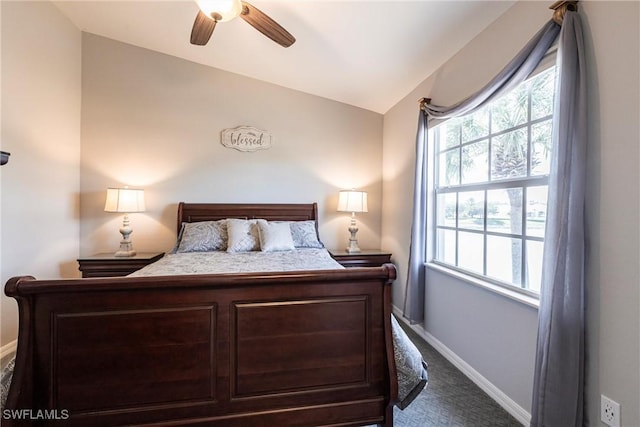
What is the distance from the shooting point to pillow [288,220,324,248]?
3266 mm

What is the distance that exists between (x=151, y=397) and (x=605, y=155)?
2.32m

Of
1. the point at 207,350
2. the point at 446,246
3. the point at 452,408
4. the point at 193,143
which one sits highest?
the point at 193,143

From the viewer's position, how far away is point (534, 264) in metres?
1.71

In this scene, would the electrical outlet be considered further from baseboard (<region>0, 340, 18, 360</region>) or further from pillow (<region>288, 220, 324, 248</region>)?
baseboard (<region>0, 340, 18, 360</region>)

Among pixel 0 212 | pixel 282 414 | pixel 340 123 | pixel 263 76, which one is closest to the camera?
pixel 282 414

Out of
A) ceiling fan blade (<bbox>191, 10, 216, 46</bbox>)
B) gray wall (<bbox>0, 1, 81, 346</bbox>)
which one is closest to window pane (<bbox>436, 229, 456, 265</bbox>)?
ceiling fan blade (<bbox>191, 10, 216, 46</bbox>)

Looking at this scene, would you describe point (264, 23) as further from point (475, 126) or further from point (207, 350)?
point (207, 350)

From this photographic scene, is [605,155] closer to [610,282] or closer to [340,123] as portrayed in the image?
[610,282]

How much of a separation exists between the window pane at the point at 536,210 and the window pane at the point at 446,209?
0.78 meters

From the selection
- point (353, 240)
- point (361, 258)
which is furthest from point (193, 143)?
point (361, 258)

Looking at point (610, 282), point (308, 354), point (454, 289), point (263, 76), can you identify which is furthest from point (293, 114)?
point (610, 282)

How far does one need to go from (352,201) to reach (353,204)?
38 millimetres

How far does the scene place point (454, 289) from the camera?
2342mm

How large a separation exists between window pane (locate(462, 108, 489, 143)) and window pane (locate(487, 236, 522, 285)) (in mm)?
791
